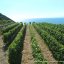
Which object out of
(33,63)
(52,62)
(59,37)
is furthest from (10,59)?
(59,37)

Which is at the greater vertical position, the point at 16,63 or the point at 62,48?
the point at 62,48

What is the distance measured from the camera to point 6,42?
26.5m

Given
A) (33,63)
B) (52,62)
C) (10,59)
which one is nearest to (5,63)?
(10,59)

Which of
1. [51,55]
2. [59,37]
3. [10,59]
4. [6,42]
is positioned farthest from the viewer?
[6,42]

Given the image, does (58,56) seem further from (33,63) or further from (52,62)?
(33,63)

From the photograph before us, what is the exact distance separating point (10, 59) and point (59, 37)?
372 inches

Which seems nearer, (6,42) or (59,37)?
(59,37)

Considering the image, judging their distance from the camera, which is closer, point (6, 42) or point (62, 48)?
point (62, 48)

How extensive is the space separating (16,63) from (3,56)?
3.53m

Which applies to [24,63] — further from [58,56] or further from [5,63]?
[58,56]

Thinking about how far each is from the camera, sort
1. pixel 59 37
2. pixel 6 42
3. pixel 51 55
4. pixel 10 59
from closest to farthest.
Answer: pixel 10 59
pixel 51 55
pixel 59 37
pixel 6 42

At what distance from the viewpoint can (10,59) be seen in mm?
15938

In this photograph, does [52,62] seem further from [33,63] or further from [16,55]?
[16,55]

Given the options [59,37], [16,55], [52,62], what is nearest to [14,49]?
[16,55]
